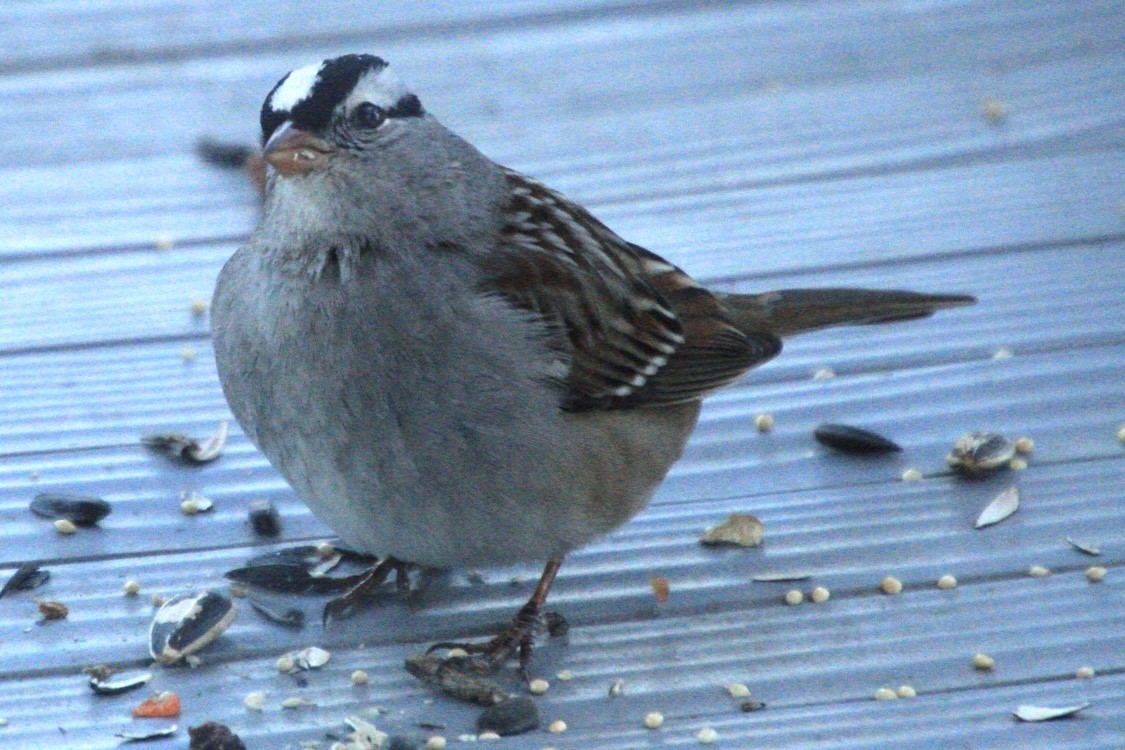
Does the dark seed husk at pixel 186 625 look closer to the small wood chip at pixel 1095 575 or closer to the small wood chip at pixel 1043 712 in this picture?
the small wood chip at pixel 1043 712

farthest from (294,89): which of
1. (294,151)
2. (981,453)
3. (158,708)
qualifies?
(981,453)

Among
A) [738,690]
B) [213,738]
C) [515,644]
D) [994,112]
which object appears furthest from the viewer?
[994,112]

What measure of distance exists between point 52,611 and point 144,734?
29cm

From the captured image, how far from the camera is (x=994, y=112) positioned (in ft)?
11.1

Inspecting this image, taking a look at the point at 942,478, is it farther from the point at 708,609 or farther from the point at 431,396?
the point at 431,396

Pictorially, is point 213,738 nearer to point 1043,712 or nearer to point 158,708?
point 158,708

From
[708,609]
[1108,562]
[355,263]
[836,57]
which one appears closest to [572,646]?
[708,609]

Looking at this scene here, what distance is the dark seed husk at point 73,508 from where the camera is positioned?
235 cm

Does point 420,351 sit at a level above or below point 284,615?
above

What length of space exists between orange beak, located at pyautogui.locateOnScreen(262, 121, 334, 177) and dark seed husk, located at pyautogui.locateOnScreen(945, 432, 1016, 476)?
0.96 meters

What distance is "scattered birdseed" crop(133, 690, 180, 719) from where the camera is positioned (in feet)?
6.47

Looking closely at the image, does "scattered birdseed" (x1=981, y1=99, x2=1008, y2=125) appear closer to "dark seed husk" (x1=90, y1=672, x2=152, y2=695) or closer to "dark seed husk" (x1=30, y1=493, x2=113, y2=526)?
"dark seed husk" (x1=30, y1=493, x2=113, y2=526)

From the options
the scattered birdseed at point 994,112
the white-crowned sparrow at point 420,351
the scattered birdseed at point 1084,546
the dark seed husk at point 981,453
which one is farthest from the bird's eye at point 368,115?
the scattered birdseed at point 994,112

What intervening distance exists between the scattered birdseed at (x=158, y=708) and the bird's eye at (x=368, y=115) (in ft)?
2.38
